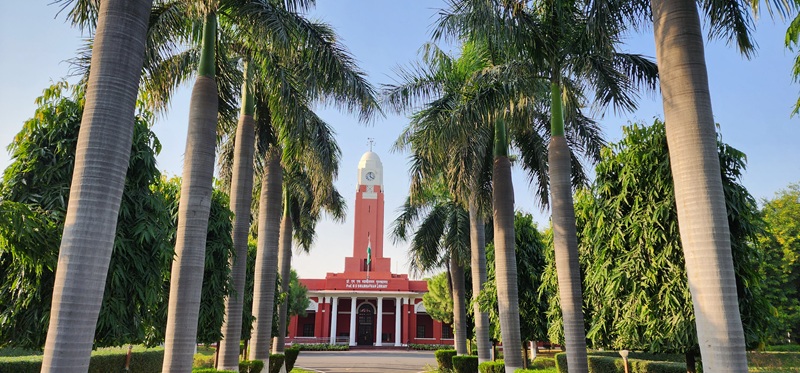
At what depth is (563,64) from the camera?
10883 millimetres

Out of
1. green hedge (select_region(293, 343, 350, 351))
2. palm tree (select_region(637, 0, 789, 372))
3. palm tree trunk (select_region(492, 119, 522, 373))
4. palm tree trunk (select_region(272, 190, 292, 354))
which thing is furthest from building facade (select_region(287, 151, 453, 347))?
palm tree (select_region(637, 0, 789, 372))

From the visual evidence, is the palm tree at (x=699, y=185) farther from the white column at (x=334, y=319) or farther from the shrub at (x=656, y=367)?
the white column at (x=334, y=319)

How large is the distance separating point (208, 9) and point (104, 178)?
4.34m

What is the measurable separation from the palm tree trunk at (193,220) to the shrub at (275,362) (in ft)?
32.3

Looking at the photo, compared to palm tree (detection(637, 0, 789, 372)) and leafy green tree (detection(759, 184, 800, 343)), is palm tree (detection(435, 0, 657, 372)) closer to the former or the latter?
palm tree (detection(637, 0, 789, 372))

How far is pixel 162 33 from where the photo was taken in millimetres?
9336

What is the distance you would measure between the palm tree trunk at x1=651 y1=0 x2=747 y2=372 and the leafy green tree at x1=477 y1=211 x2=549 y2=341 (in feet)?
33.9

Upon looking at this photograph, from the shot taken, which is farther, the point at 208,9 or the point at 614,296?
the point at 614,296

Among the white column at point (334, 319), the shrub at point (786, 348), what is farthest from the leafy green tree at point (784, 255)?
the white column at point (334, 319)

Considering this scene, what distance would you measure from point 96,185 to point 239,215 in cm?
734

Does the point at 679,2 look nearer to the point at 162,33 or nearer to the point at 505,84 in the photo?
the point at 505,84

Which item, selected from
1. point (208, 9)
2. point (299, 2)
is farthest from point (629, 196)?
point (208, 9)

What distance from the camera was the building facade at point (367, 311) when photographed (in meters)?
46.2

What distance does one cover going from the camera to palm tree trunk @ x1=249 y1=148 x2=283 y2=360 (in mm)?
15281
